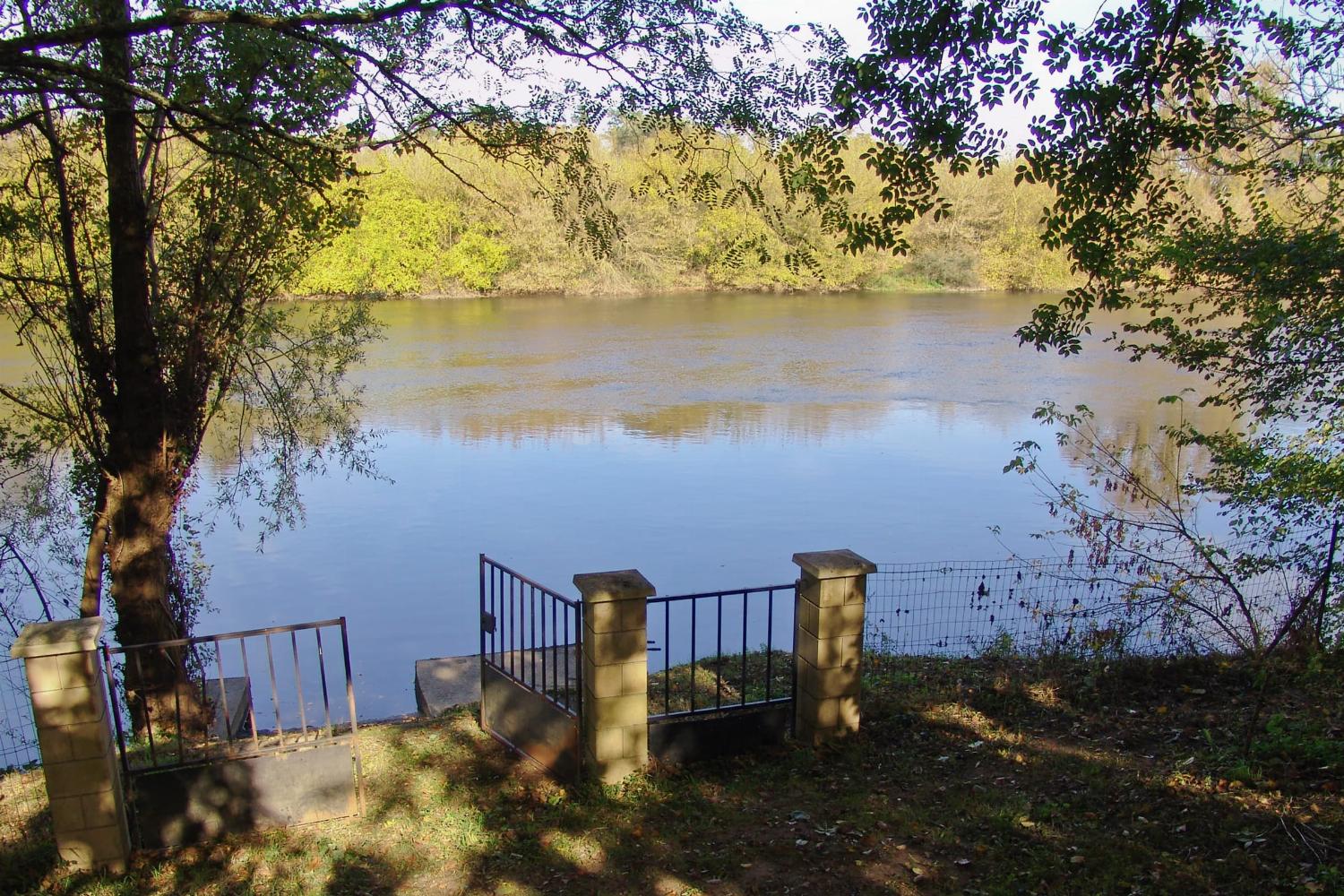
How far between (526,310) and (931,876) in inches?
1339

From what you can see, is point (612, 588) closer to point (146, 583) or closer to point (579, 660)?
point (579, 660)

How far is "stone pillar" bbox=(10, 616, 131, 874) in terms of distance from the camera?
13.7 ft

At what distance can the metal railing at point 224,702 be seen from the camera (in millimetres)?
4754

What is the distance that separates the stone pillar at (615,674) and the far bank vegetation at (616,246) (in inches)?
777

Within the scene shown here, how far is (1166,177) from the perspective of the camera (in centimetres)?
694

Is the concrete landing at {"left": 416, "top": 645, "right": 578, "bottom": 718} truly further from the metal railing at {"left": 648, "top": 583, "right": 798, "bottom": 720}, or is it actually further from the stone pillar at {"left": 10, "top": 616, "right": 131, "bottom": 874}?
the stone pillar at {"left": 10, "top": 616, "right": 131, "bottom": 874}

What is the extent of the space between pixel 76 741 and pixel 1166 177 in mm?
7434

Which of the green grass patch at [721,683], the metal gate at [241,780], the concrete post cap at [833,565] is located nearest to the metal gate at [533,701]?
the metal gate at [241,780]

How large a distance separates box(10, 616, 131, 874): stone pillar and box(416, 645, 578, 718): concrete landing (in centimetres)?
310

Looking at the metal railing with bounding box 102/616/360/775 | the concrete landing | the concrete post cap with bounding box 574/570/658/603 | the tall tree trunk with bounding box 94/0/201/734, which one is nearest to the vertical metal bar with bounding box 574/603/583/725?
the concrete post cap with bounding box 574/570/658/603

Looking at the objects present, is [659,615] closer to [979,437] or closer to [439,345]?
[979,437]

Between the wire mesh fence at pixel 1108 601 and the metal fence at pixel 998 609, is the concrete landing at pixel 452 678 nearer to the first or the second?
the metal fence at pixel 998 609

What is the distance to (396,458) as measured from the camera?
1734 centimetres

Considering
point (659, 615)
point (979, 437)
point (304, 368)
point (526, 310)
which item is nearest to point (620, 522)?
point (659, 615)
